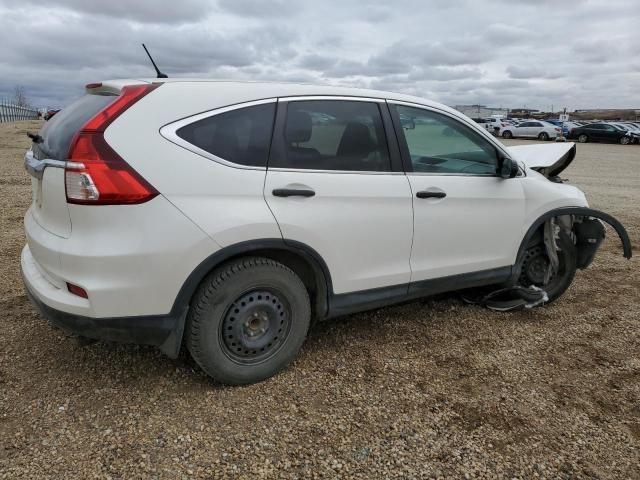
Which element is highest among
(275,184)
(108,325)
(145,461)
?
(275,184)

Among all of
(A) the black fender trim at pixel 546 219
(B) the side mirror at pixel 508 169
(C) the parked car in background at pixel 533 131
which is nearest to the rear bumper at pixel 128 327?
(B) the side mirror at pixel 508 169

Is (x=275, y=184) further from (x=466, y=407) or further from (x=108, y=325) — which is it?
(x=466, y=407)

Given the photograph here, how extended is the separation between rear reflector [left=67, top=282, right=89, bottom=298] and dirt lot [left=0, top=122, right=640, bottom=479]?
0.69m

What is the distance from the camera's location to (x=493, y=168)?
12.8 ft

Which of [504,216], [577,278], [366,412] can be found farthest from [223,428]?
[577,278]

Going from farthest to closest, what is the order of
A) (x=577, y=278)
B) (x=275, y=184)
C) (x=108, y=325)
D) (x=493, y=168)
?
(x=577, y=278) → (x=493, y=168) → (x=275, y=184) → (x=108, y=325)

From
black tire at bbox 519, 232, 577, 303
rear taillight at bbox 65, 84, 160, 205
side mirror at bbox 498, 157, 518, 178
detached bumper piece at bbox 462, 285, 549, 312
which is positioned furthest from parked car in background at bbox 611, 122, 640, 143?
rear taillight at bbox 65, 84, 160, 205

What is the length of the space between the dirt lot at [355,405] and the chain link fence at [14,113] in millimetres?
33561

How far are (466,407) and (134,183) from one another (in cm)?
219

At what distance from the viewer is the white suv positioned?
254 cm

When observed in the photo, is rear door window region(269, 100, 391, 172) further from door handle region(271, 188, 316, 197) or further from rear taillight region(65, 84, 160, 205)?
rear taillight region(65, 84, 160, 205)

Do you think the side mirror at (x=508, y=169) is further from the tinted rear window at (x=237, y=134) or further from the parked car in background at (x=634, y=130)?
the parked car in background at (x=634, y=130)

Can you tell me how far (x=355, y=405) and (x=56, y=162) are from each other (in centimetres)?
207

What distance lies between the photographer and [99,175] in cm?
247
